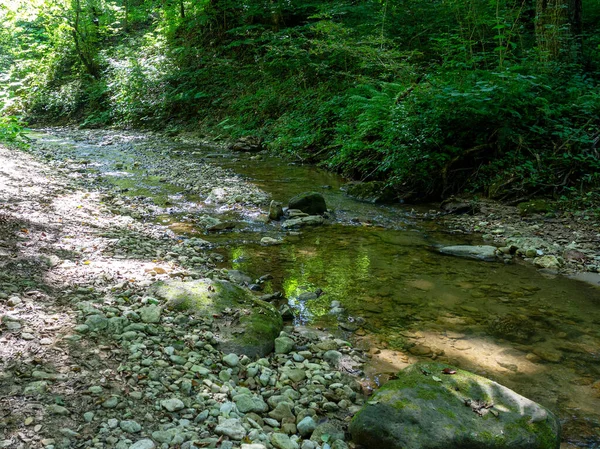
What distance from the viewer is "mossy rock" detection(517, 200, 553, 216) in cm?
709

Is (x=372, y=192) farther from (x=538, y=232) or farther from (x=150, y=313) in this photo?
(x=150, y=313)

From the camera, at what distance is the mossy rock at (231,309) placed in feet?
11.3

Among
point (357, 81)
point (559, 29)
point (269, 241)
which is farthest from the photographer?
point (357, 81)

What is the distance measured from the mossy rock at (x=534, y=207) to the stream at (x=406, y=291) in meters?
1.39

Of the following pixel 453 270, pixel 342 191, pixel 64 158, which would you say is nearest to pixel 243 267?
pixel 453 270

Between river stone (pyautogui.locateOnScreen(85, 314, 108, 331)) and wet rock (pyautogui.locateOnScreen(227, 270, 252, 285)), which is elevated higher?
river stone (pyautogui.locateOnScreen(85, 314, 108, 331))

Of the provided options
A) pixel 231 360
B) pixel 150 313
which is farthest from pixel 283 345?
pixel 150 313

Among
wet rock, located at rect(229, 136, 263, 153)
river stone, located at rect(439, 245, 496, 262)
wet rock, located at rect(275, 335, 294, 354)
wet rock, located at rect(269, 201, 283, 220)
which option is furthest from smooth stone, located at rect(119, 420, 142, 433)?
wet rock, located at rect(229, 136, 263, 153)

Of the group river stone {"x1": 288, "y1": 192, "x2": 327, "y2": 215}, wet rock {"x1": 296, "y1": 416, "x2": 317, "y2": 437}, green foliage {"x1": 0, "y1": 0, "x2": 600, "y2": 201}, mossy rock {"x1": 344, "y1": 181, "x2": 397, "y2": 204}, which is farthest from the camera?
mossy rock {"x1": 344, "y1": 181, "x2": 397, "y2": 204}

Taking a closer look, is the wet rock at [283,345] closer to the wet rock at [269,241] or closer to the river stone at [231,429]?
the river stone at [231,429]

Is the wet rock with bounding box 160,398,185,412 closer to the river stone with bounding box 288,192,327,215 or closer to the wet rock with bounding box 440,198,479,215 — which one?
the river stone with bounding box 288,192,327,215

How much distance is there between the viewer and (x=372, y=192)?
8.58 m

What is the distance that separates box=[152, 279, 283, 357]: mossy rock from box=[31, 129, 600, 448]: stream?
52 cm

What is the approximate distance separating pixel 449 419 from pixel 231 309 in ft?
6.22
